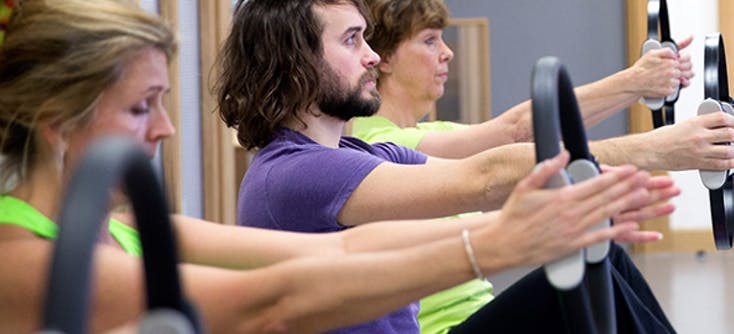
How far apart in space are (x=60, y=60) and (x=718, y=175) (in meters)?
1.10

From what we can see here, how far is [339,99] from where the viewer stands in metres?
2.23

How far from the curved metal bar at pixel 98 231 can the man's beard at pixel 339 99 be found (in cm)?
137

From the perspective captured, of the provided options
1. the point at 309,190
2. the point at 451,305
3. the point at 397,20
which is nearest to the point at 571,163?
the point at 309,190

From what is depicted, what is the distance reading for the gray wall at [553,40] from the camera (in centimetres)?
715

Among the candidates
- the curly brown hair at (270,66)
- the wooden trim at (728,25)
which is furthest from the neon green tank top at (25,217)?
the wooden trim at (728,25)

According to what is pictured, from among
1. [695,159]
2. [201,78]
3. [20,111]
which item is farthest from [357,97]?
[201,78]

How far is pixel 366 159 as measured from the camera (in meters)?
2.07

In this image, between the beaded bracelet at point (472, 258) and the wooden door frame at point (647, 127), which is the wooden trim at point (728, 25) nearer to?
the wooden door frame at point (647, 127)

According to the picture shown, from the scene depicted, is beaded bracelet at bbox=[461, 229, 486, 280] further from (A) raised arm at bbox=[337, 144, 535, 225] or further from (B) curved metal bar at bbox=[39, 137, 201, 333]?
(A) raised arm at bbox=[337, 144, 535, 225]

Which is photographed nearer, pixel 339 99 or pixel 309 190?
pixel 309 190

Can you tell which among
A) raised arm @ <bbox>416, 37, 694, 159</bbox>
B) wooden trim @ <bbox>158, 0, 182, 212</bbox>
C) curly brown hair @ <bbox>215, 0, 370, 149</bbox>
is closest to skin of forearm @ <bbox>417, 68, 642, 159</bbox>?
raised arm @ <bbox>416, 37, 694, 159</bbox>

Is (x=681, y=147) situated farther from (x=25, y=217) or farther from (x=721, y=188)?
(x=25, y=217)

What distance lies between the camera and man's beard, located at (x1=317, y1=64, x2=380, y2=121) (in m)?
2.22

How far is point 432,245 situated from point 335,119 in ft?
3.19
